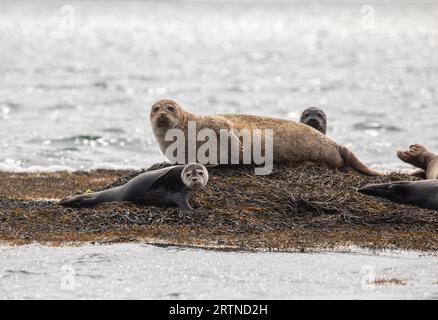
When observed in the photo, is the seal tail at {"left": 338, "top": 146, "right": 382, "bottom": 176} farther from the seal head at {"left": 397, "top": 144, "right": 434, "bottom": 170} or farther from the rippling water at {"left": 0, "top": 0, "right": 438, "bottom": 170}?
the rippling water at {"left": 0, "top": 0, "right": 438, "bottom": 170}

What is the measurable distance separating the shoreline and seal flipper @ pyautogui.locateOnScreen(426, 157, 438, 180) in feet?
2.77

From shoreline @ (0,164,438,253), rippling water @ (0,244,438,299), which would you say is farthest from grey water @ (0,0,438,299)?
shoreline @ (0,164,438,253)

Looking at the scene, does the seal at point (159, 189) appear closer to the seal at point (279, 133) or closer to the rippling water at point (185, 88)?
the seal at point (279, 133)

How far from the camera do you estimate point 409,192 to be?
10797 mm

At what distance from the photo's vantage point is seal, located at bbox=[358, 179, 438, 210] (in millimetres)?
10641

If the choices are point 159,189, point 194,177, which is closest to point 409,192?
point 194,177

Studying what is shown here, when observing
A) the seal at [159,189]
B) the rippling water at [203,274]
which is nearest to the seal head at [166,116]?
the seal at [159,189]

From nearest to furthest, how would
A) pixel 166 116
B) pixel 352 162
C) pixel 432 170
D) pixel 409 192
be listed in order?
pixel 409 192
pixel 166 116
pixel 432 170
pixel 352 162

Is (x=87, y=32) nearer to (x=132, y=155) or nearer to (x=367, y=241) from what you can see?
(x=132, y=155)

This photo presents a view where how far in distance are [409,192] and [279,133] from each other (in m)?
1.94

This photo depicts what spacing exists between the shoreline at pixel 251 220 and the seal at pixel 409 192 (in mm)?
163

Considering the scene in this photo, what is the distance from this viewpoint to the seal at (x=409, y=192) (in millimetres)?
10641

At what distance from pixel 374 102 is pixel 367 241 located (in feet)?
68.8

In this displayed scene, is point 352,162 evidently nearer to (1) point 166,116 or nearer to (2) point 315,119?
(2) point 315,119
